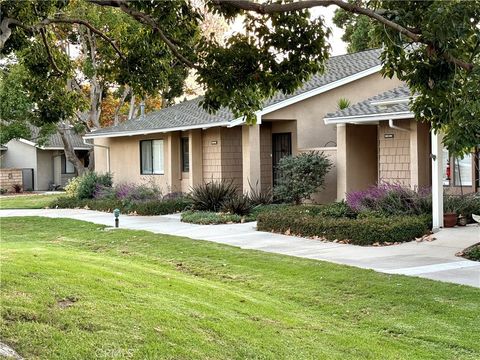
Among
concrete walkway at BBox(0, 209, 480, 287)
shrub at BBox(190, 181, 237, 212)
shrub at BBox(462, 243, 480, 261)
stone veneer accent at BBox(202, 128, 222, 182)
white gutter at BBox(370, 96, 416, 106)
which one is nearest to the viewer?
concrete walkway at BBox(0, 209, 480, 287)

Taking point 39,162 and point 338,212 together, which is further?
point 39,162

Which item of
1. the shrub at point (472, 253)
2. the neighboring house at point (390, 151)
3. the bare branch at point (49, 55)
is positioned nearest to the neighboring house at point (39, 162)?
the neighboring house at point (390, 151)

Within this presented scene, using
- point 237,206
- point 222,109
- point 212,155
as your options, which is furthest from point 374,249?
point 212,155

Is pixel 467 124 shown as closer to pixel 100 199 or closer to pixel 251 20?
pixel 251 20

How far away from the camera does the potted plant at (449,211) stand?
48.6 ft

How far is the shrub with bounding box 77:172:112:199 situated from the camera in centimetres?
2753

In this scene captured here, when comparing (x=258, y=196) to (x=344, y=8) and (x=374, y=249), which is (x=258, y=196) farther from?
(x=344, y=8)

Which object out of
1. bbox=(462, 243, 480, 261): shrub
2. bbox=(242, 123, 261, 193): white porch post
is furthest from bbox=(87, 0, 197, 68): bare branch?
bbox=(242, 123, 261, 193): white porch post

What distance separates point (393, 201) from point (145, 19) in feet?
30.2

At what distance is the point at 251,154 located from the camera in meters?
21.7

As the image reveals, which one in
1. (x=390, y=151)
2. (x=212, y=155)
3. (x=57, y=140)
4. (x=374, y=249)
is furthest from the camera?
(x=57, y=140)

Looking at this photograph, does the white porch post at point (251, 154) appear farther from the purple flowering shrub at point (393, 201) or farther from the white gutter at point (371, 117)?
the purple flowering shrub at point (393, 201)

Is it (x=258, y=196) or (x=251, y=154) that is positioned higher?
(x=251, y=154)

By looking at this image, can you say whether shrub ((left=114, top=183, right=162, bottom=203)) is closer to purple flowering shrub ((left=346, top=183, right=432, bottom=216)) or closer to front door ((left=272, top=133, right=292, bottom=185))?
front door ((left=272, top=133, right=292, bottom=185))
